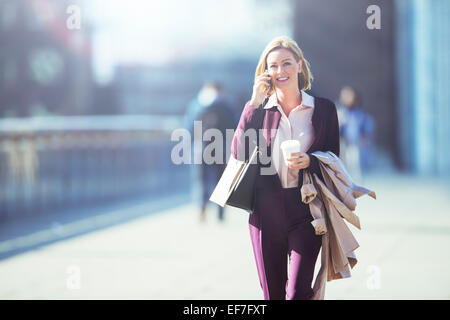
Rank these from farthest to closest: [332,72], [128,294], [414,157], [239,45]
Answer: [239,45]
[332,72]
[414,157]
[128,294]

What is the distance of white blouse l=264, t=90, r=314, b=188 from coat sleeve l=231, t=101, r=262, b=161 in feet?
0.32

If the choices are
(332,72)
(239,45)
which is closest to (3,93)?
(239,45)

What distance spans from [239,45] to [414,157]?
27213mm

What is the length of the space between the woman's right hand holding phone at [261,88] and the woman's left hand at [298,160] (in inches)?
14.3

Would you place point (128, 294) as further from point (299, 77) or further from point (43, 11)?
point (43, 11)

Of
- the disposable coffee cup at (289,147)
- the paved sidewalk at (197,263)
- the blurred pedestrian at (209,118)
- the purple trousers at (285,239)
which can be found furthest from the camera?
the blurred pedestrian at (209,118)

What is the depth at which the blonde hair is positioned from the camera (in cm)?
317

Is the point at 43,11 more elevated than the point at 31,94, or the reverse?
the point at 43,11

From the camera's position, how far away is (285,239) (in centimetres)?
319

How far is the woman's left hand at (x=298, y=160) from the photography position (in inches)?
117

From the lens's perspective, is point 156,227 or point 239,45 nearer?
point 156,227

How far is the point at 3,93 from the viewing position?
33.2 meters

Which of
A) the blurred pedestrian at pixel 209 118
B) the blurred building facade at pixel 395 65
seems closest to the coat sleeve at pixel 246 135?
the blurred pedestrian at pixel 209 118

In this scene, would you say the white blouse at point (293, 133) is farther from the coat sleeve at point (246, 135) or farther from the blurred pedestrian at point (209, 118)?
the blurred pedestrian at point (209, 118)
